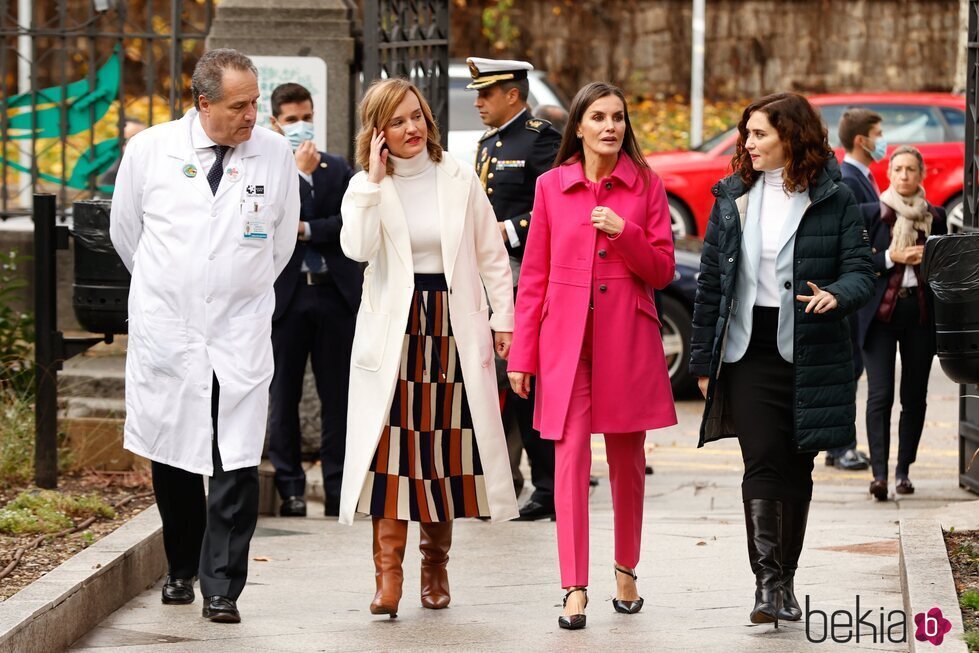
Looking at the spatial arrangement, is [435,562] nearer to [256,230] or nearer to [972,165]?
[256,230]

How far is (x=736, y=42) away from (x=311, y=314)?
19583 millimetres

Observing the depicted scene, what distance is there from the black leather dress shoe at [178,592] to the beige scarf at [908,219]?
4.08 metres

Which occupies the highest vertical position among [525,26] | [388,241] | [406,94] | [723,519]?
[525,26]

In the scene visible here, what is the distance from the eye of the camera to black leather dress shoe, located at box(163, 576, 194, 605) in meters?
6.22

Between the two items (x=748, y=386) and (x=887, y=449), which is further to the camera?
(x=887, y=449)

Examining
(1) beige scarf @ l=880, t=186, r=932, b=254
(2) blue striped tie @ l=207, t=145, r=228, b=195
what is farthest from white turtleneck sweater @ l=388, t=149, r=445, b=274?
(1) beige scarf @ l=880, t=186, r=932, b=254

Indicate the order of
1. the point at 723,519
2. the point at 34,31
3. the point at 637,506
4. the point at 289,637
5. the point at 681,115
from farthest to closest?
the point at 681,115 < the point at 34,31 < the point at 723,519 < the point at 637,506 < the point at 289,637

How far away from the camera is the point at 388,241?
238 inches

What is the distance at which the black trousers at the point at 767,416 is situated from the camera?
5812mm

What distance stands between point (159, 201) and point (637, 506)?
205cm

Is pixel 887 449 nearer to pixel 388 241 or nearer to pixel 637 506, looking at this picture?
pixel 637 506

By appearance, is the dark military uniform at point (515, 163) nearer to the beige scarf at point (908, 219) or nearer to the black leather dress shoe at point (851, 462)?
the beige scarf at point (908, 219)

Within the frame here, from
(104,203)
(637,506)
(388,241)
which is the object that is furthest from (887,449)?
(104,203)

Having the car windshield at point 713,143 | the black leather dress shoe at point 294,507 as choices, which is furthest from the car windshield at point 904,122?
the black leather dress shoe at point 294,507
